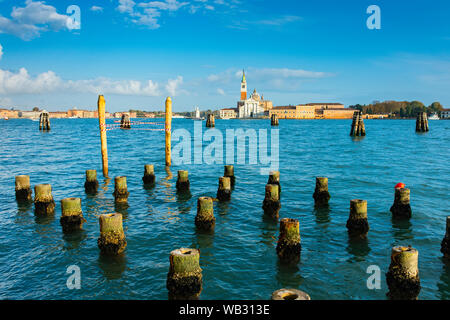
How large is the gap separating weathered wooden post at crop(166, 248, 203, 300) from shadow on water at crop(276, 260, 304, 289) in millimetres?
2399

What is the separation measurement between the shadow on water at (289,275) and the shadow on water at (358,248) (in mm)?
2001

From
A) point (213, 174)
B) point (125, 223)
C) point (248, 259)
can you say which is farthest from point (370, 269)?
point (213, 174)

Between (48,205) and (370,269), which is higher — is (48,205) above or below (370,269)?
above

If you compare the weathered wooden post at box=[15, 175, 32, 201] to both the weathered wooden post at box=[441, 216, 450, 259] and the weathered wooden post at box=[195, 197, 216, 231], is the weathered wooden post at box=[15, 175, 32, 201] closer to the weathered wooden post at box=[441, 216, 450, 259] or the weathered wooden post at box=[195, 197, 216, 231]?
the weathered wooden post at box=[195, 197, 216, 231]

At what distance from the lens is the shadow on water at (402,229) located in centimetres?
1230

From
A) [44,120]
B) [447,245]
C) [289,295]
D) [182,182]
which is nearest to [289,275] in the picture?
[289,295]

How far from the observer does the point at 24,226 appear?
1326 centimetres

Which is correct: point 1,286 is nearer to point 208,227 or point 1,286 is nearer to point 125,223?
point 125,223

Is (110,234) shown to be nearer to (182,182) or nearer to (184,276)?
(184,276)

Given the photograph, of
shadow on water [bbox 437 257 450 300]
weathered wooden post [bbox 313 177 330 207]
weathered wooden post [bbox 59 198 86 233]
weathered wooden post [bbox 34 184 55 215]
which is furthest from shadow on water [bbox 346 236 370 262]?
weathered wooden post [bbox 34 184 55 215]

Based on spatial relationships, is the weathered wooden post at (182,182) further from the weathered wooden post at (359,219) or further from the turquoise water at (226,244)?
the weathered wooden post at (359,219)

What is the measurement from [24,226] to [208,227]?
7.46m
